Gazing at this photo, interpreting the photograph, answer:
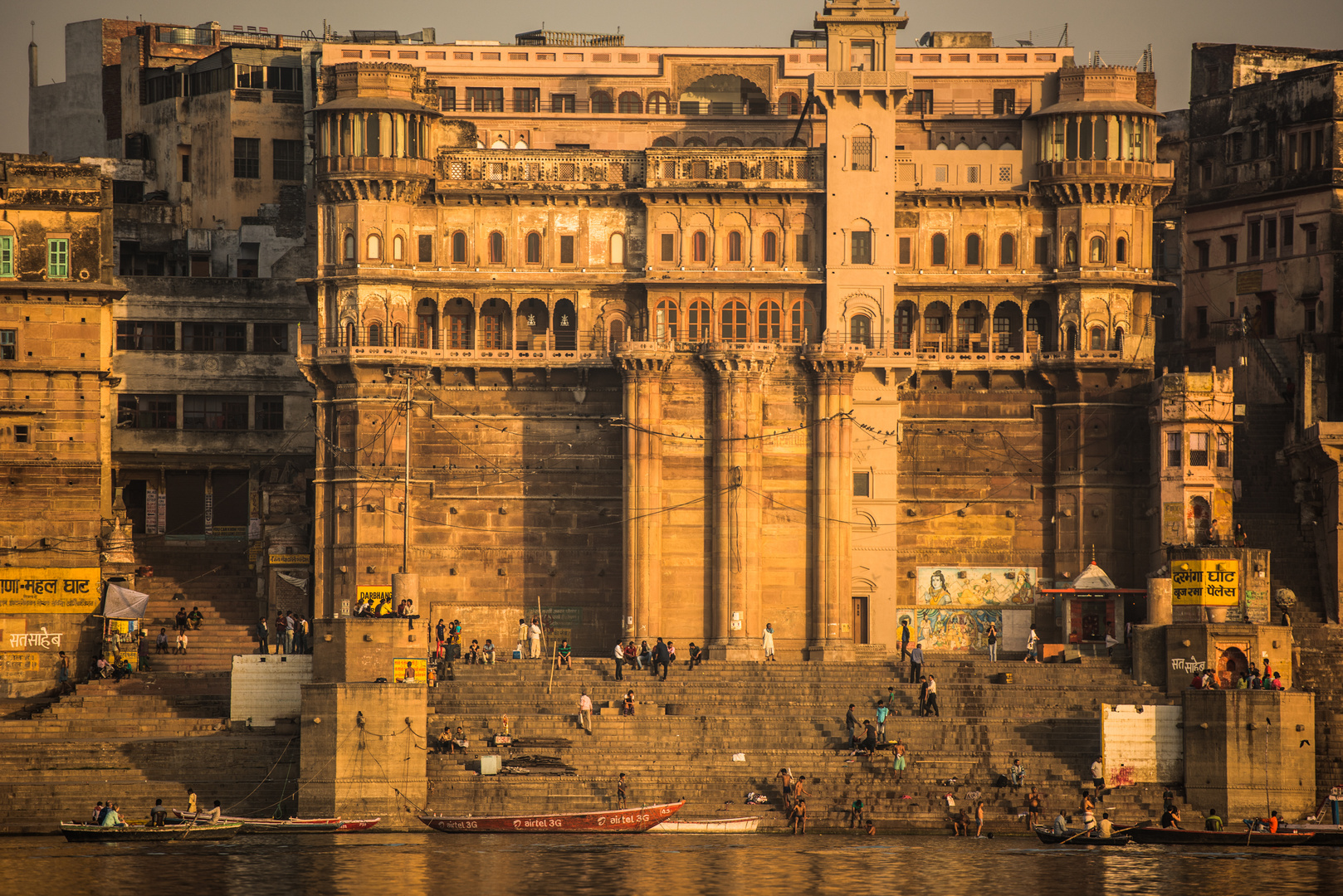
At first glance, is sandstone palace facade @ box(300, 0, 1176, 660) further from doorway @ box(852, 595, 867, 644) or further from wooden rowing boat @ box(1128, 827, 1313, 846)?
wooden rowing boat @ box(1128, 827, 1313, 846)

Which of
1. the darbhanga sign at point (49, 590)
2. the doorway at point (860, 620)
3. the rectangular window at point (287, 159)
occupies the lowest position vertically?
the doorway at point (860, 620)

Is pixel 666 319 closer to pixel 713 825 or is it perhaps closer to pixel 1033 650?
pixel 1033 650

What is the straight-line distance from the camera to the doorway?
81.6 m

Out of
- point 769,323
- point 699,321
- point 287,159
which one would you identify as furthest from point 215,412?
point 769,323

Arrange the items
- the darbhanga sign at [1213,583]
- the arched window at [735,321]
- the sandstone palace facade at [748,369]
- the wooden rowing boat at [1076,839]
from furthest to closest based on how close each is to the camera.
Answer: the arched window at [735,321] < the sandstone palace facade at [748,369] < the darbhanga sign at [1213,583] < the wooden rowing boat at [1076,839]

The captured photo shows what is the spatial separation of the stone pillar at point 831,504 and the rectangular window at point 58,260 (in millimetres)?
25817

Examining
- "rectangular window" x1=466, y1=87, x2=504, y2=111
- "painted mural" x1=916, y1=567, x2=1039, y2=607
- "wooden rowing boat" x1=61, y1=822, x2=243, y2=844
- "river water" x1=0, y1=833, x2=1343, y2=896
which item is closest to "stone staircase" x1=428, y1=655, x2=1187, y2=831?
"river water" x1=0, y1=833, x2=1343, y2=896

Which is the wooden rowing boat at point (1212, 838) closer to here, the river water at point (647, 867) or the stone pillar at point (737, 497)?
the river water at point (647, 867)

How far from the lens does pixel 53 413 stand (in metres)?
81.4

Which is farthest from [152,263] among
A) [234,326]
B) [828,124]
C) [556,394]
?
[828,124]

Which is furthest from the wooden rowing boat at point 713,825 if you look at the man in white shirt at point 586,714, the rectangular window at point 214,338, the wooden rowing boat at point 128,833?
the rectangular window at point 214,338

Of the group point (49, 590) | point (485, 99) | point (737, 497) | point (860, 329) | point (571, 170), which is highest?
point (485, 99)

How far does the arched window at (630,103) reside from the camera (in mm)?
93875

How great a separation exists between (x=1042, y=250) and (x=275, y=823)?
35.9 metres
